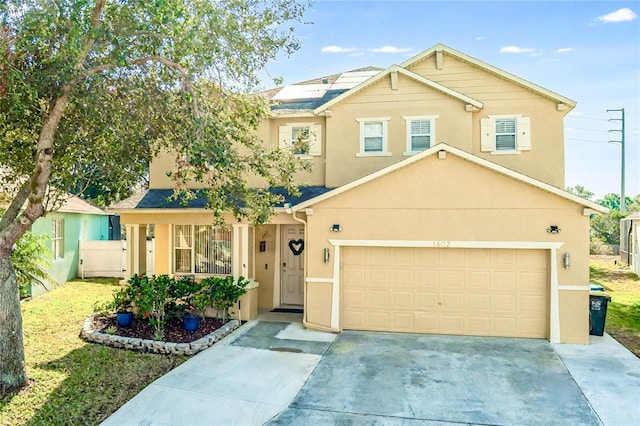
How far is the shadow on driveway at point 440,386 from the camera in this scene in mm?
5820

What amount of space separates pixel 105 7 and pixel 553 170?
11642 mm

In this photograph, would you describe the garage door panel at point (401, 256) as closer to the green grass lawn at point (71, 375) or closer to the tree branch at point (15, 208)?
the green grass lawn at point (71, 375)

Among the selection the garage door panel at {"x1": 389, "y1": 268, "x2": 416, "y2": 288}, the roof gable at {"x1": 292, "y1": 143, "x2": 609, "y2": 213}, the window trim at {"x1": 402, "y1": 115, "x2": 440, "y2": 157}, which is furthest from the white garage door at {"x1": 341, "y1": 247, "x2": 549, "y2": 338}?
the window trim at {"x1": 402, "y1": 115, "x2": 440, "y2": 157}

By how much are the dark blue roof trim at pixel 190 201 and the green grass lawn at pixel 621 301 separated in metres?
8.39

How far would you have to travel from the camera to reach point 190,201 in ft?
38.3

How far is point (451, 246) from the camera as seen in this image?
376 inches

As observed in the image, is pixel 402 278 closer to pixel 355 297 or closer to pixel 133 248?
pixel 355 297

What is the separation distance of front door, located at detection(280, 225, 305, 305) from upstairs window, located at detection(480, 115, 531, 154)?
20.0 feet

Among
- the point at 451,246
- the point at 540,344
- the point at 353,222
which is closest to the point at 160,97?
the point at 353,222

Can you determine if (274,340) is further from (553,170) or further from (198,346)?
(553,170)

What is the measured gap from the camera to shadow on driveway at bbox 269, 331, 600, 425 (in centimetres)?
582

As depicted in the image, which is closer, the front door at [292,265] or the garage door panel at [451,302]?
the garage door panel at [451,302]

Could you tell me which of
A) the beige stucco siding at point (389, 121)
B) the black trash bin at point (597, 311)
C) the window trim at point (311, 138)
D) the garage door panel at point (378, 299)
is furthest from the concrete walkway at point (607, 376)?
the window trim at point (311, 138)

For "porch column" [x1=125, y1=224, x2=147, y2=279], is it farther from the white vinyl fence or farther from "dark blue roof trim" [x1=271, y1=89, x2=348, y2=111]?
"dark blue roof trim" [x1=271, y1=89, x2=348, y2=111]
